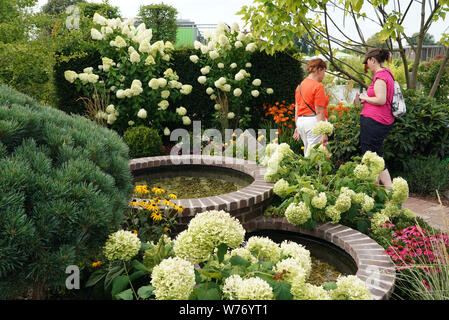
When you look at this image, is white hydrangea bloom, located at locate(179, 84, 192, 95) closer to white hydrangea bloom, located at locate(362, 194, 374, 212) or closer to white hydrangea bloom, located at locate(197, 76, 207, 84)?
white hydrangea bloom, located at locate(197, 76, 207, 84)

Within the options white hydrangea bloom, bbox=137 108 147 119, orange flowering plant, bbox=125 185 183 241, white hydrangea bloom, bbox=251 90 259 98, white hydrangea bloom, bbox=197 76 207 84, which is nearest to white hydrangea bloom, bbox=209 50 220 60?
white hydrangea bloom, bbox=197 76 207 84

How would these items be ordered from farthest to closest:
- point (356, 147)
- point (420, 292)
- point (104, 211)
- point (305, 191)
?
point (356, 147) < point (305, 191) < point (420, 292) < point (104, 211)

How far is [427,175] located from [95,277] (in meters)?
4.57

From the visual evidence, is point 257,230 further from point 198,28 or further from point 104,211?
point 198,28

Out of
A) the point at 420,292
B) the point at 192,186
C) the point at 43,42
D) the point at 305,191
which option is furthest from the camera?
the point at 43,42

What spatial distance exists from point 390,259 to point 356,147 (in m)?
3.13

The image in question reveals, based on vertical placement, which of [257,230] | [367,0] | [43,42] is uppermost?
[367,0]

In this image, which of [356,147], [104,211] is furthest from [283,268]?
[356,147]

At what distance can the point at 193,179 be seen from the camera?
5.14m

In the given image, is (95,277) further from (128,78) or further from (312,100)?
(128,78)

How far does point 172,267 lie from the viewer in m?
1.71

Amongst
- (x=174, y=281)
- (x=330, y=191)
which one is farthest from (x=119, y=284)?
(x=330, y=191)

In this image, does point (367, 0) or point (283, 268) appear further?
point (367, 0)

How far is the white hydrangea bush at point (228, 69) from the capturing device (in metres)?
7.75
